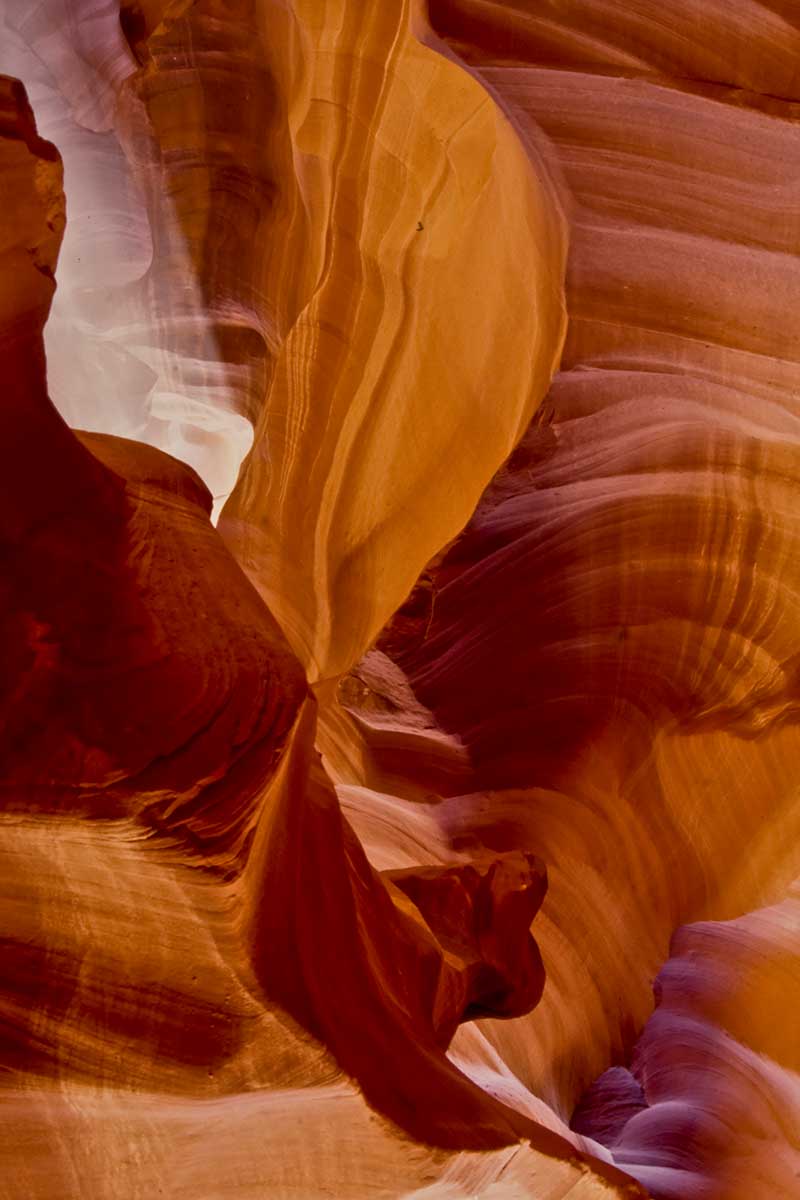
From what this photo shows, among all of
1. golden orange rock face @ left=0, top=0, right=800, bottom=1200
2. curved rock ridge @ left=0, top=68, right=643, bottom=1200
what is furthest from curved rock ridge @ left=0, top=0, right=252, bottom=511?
curved rock ridge @ left=0, top=68, right=643, bottom=1200

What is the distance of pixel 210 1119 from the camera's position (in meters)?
1.69

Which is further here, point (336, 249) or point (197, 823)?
point (336, 249)

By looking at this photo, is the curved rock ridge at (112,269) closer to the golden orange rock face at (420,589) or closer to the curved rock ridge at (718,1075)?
the golden orange rock face at (420,589)

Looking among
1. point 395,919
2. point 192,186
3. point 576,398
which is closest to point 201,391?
point 192,186

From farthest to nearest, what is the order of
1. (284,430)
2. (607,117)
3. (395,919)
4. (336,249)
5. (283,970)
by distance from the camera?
(284,430), (336,249), (607,117), (395,919), (283,970)

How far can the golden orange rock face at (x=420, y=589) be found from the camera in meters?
1.62

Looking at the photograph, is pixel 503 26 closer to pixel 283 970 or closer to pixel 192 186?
pixel 192 186

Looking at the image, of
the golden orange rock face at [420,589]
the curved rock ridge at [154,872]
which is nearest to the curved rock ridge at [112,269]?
the golden orange rock face at [420,589]

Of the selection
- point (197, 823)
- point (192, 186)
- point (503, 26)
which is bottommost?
point (197, 823)


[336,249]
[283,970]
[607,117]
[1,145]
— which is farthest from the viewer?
[336,249]

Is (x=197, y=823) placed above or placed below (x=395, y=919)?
above

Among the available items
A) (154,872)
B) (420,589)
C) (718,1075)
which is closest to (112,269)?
(420,589)

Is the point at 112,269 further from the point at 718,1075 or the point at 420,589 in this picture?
the point at 718,1075

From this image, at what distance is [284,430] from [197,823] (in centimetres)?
237
